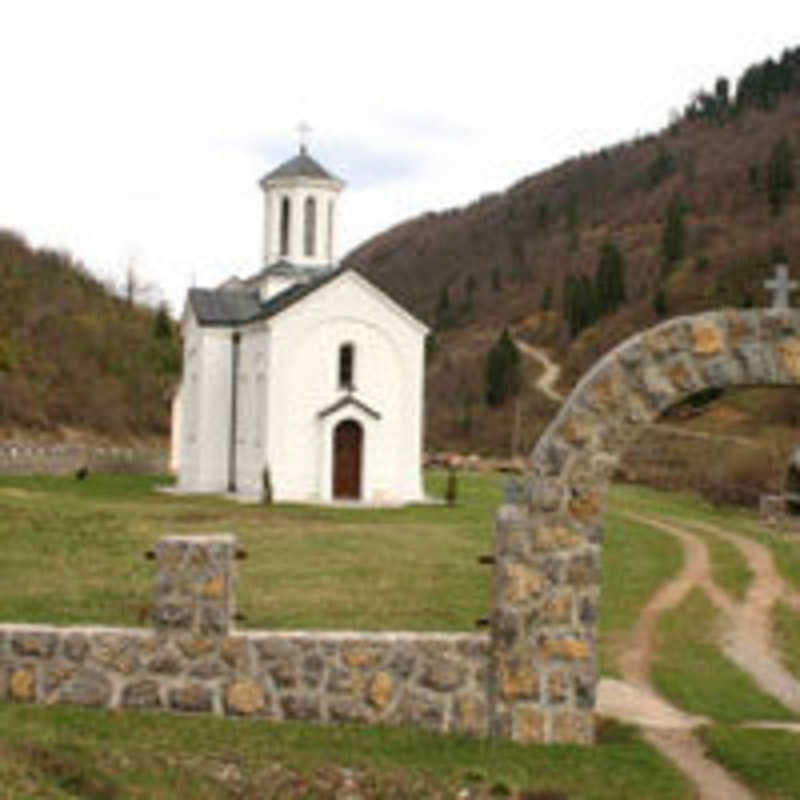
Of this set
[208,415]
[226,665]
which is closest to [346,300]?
[208,415]

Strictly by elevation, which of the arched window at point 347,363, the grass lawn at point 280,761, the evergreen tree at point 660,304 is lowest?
the grass lawn at point 280,761

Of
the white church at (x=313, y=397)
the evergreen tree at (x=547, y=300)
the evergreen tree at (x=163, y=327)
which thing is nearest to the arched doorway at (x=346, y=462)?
the white church at (x=313, y=397)

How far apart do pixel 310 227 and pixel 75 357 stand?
29691mm

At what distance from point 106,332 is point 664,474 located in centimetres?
3535

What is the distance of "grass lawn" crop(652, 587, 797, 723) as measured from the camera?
12195 millimetres

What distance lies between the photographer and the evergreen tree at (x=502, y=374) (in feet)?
260

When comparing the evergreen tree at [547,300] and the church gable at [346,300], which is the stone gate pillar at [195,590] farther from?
the evergreen tree at [547,300]

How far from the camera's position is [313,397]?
3662 centimetres

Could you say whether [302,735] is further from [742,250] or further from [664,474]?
[742,250]

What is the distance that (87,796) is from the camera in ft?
28.0

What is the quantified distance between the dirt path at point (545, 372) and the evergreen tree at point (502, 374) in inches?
72.5

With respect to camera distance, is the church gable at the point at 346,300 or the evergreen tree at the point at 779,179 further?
the evergreen tree at the point at 779,179

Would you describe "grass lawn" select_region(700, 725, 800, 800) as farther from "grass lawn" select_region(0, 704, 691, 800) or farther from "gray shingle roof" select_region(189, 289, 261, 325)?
"gray shingle roof" select_region(189, 289, 261, 325)

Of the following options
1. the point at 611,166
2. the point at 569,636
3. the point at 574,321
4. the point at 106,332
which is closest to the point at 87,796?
the point at 569,636
